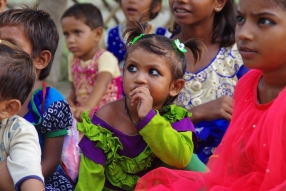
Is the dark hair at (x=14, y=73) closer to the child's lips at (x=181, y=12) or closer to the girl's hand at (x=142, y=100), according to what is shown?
Result: the girl's hand at (x=142, y=100)

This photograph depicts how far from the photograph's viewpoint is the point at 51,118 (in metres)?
2.49

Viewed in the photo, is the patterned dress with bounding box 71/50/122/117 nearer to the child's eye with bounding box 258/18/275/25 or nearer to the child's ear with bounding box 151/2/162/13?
the child's ear with bounding box 151/2/162/13

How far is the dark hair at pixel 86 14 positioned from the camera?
429 cm

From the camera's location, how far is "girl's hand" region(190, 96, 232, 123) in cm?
279

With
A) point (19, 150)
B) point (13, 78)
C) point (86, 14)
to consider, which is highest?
point (86, 14)

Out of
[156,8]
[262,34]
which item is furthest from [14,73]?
[156,8]

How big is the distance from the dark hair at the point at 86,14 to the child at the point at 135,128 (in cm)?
193

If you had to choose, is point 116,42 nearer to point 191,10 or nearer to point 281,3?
point 191,10

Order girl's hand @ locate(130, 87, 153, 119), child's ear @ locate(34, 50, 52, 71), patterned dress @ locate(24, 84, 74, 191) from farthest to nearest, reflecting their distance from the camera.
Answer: child's ear @ locate(34, 50, 52, 71)
patterned dress @ locate(24, 84, 74, 191)
girl's hand @ locate(130, 87, 153, 119)

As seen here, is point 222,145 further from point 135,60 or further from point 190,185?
point 135,60

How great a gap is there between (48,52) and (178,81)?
57 cm

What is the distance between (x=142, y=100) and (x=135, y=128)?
7.2 inches

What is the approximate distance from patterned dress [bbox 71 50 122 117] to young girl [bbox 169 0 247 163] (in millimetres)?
1165

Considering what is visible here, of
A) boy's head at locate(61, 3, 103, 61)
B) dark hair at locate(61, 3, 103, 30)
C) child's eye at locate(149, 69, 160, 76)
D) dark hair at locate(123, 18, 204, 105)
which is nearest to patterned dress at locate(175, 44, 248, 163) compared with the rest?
dark hair at locate(123, 18, 204, 105)
